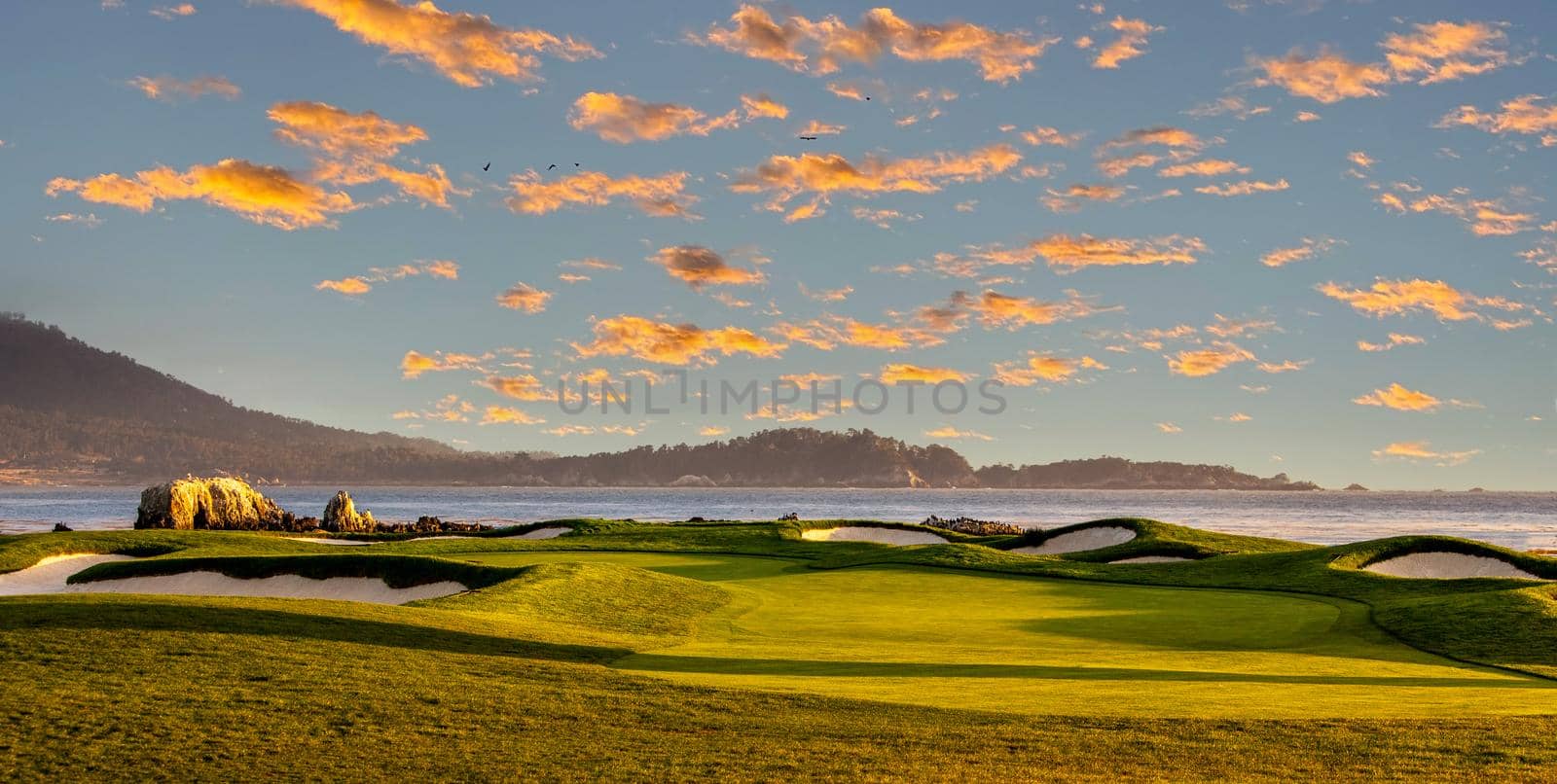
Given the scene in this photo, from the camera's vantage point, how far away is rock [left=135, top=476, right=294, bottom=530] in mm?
59938

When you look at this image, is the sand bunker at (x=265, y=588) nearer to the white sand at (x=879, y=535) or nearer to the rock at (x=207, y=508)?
the white sand at (x=879, y=535)

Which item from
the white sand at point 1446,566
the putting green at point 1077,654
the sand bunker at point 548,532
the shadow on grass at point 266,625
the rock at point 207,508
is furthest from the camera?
the rock at point 207,508

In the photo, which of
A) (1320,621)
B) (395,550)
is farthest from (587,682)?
(395,550)

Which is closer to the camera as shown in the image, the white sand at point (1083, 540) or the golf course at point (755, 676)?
the golf course at point (755, 676)

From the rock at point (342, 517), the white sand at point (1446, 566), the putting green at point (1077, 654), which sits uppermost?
the rock at point (342, 517)

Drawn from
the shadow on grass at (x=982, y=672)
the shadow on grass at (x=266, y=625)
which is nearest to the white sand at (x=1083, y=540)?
the shadow on grass at (x=982, y=672)

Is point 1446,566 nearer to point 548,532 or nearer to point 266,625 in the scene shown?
point 266,625

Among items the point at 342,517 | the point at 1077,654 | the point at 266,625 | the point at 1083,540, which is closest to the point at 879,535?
the point at 1083,540

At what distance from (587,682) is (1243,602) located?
1745 centimetres

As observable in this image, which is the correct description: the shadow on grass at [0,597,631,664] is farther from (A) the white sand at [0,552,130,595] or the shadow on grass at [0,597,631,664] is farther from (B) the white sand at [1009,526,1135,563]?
(B) the white sand at [1009,526,1135,563]

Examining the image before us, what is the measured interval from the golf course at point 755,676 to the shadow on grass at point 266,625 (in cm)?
7

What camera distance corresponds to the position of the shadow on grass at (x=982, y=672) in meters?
15.0

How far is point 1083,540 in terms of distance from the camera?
159ft

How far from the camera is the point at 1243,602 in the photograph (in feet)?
85.0
